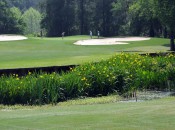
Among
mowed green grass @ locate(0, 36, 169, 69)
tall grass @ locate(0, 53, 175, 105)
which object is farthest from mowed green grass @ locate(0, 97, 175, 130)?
mowed green grass @ locate(0, 36, 169, 69)

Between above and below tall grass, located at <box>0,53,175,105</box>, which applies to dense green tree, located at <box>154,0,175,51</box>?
above

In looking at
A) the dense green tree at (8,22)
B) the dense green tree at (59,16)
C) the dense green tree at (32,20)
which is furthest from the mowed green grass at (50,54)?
the dense green tree at (32,20)

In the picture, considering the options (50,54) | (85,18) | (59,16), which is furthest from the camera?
(85,18)

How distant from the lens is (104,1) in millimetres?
94750

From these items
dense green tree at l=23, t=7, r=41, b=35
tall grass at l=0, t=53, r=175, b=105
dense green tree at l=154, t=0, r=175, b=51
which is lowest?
tall grass at l=0, t=53, r=175, b=105

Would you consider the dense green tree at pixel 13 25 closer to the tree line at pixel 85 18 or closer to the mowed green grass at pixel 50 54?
the tree line at pixel 85 18

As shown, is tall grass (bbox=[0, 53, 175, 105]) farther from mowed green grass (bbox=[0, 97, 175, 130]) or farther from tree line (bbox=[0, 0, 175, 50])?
tree line (bbox=[0, 0, 175, 50])

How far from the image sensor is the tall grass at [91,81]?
12.2 metres

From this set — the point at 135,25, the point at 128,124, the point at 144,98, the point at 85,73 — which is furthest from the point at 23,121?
the point at 135,25

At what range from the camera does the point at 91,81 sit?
13.9 meters

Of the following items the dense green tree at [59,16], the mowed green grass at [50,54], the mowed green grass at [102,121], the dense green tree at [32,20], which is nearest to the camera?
the mowed green grass at [102,121]

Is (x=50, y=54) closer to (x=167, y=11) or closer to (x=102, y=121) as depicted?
(x=167, y=11)

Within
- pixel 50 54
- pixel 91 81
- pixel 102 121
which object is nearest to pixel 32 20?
pixel 50 54

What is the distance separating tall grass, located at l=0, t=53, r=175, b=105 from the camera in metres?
12.2
